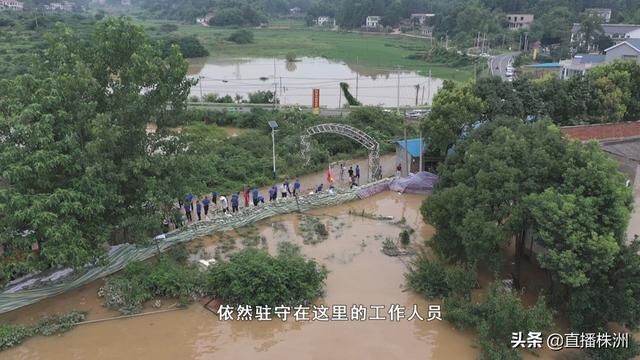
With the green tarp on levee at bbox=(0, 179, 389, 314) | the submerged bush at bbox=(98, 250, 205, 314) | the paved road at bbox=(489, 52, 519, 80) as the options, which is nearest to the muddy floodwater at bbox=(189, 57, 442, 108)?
the paved road at bbox=(489, 52, 519, 80)

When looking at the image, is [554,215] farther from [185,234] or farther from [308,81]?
[308,81]

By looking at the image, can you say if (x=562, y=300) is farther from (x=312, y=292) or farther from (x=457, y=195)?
(x=312, y=292)

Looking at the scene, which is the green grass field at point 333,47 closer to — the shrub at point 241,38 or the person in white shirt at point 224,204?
the shrub at point 241,38

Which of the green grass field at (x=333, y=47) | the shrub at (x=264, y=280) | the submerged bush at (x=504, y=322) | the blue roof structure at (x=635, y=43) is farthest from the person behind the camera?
the green grass field at (x=333, y=47)

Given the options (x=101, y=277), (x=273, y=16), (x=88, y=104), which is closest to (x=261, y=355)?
(x=101, y=277)

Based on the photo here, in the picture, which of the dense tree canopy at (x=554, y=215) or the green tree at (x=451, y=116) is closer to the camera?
the dense tree canopy at (x=554, y=215)

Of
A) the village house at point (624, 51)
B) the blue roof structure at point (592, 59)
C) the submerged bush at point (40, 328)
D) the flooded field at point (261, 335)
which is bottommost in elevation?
the flooded field at point (261, 335)

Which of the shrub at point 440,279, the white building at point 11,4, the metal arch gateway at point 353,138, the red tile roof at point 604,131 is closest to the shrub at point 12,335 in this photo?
the shrub at point 440,279

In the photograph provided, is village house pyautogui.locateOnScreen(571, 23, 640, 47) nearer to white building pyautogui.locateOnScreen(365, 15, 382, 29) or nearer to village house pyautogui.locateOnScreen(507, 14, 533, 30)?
village house pyautogui.locateOnScreen(507, 14, 533, 30)
